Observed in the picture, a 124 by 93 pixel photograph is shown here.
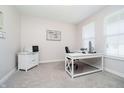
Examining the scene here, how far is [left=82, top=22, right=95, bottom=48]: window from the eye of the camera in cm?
319

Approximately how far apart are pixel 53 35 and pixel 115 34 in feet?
9.28

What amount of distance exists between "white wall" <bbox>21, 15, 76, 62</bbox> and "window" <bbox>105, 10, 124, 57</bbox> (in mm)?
2180

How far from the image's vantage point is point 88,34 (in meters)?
3.55

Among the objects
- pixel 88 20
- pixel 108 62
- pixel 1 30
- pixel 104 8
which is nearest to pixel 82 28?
pixel 88 20

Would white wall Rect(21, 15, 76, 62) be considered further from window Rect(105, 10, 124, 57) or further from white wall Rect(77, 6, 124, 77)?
window Rect(105, 10, 124, 57)

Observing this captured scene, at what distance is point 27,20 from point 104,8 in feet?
11.3

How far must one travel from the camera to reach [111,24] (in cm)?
244

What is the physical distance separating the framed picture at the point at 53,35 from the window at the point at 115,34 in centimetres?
239

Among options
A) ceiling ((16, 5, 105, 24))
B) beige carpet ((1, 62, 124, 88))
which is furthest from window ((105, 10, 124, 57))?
beige carpet ((1, 62, 124, 88))

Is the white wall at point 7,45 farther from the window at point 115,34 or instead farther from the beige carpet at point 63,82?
the window at point 115,34

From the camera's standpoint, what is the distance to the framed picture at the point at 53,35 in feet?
12.4

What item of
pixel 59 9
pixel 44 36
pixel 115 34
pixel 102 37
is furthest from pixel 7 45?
pixel 115 34

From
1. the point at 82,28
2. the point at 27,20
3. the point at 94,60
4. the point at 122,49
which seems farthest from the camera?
the point at 82,28

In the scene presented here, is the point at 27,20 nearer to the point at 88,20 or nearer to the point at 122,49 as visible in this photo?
the point at 88,20
